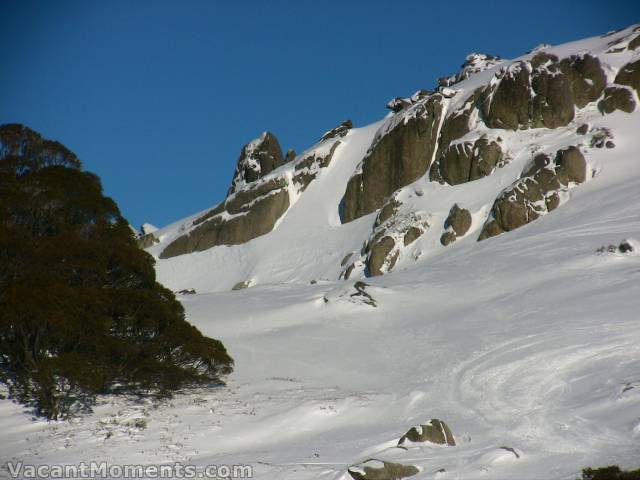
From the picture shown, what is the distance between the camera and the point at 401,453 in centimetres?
1675

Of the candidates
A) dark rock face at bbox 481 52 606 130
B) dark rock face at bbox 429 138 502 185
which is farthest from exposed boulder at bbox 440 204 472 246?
dark rock face at bbox 481 52 606 130

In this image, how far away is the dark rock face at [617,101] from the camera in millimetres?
71750

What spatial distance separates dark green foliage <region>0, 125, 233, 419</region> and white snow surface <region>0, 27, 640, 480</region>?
1.11 meters

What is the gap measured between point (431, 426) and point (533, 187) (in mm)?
47535

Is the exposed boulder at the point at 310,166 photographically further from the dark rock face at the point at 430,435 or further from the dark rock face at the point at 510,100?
the dark rock face at the point at 430,435

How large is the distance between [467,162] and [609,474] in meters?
63.6

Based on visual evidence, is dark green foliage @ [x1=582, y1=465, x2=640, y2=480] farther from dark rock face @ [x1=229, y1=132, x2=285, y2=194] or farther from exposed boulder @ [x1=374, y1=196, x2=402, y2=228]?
dark rock face @ [x1=229, y1=132, x2=285, y2=194]

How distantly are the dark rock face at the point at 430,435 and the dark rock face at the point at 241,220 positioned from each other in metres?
76.7

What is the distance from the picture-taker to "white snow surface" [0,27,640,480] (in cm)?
1719

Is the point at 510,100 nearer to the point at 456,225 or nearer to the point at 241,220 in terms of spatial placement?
the point at 456,225

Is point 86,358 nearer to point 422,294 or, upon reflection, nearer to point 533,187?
point 422,294

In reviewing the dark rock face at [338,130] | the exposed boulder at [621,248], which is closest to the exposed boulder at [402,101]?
the dark rock face at [338,130]

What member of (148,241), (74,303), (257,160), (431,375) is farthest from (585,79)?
(74,303)

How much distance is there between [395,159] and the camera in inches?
3371
